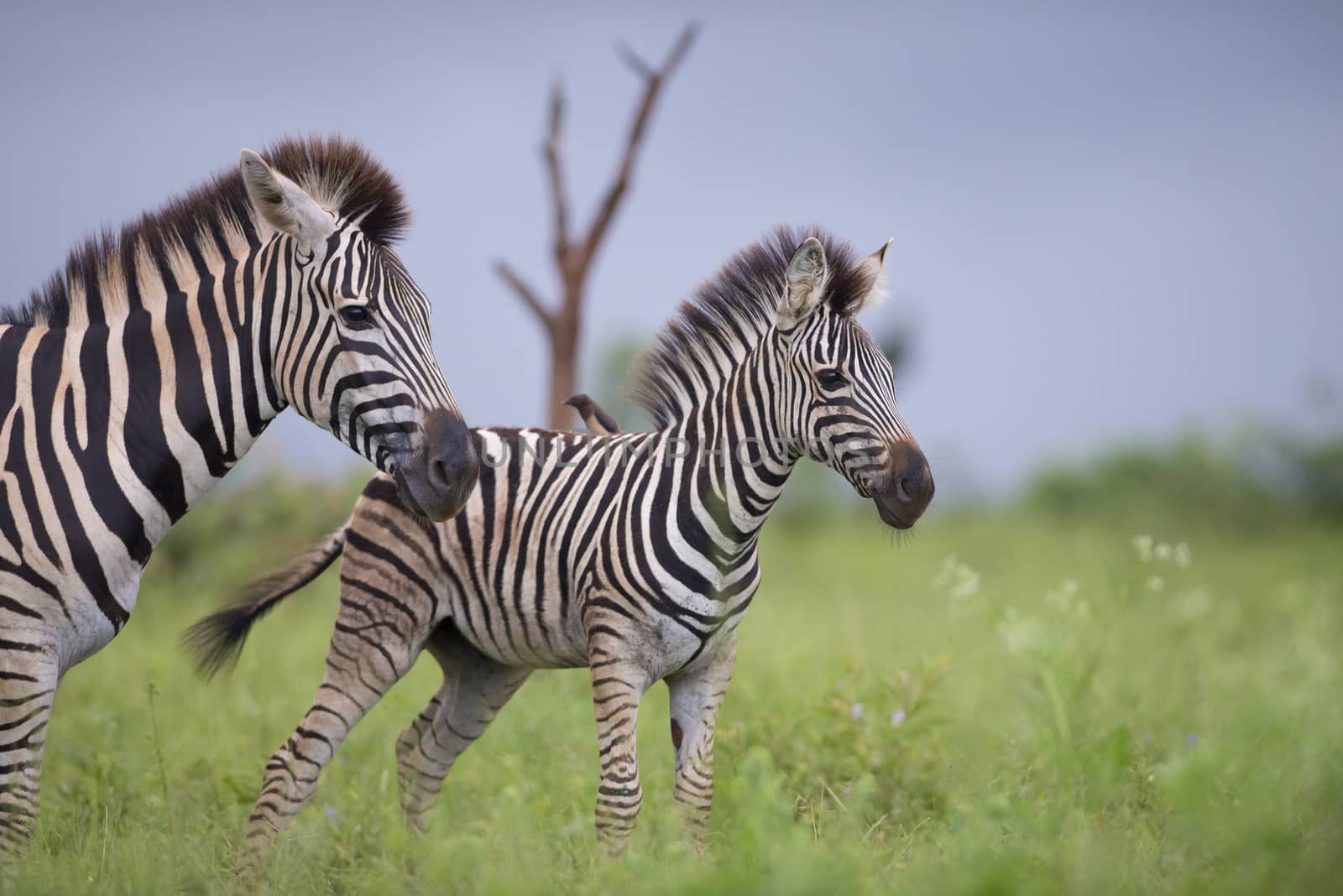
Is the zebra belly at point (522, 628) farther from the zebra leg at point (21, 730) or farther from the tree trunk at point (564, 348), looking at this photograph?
the tree trunk at point (564, 348)

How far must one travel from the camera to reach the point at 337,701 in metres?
4.52

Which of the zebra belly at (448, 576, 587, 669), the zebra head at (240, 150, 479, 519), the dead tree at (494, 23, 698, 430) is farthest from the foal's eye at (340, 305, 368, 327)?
the dead tree at (494, 23, 698, 430)

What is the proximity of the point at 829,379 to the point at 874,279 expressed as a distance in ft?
1.83

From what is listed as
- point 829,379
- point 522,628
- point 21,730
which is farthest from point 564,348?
point 21,730

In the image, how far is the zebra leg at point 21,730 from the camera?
12.1 ft

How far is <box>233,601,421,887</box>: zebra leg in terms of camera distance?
440 centimetres

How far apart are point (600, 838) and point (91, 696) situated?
19.9 ft

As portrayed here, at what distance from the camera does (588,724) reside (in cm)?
685

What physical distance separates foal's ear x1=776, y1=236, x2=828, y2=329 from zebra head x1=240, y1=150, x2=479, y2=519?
134cm

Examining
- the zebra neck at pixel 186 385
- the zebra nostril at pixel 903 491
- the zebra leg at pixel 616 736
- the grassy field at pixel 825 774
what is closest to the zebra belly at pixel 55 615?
the zebra neck at pixel 186 385

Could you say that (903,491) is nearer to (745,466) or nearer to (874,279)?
(745,466)

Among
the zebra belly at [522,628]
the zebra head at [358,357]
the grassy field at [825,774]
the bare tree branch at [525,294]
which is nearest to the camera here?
the grassy field at [825,774]

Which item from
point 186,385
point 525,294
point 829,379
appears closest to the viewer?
point 186,385

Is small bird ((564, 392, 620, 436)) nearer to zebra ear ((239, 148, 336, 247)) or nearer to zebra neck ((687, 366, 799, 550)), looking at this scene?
zebra neck ((687, 366, 799, 550))
